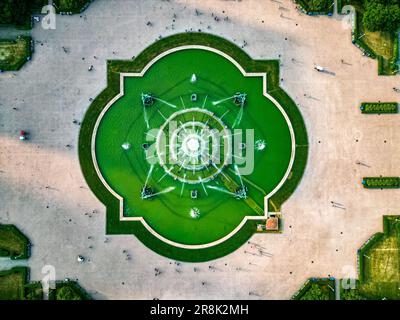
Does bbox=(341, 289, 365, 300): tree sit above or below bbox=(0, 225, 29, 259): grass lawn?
below

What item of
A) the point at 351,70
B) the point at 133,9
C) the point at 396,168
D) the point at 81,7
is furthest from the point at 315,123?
the point at 81,7

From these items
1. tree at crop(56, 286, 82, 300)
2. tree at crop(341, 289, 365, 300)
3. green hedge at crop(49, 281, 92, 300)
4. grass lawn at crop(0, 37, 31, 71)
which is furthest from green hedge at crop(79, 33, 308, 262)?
tree at crop(341, 289, 365, 300)

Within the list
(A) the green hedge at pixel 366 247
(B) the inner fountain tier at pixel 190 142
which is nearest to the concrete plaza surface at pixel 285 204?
(A) the green hedge at pixel 366 247

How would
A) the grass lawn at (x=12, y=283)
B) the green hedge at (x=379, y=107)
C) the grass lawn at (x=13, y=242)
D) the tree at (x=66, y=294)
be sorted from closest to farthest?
the tree at (x=66, y=294)
the grass lawn at (x=12, y=283)
the grass lawn at (x=13, y=242)
the green hedge at (x=379, y=107)

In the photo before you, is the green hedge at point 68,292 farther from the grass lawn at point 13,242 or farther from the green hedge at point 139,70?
the green hedge at point 139,70

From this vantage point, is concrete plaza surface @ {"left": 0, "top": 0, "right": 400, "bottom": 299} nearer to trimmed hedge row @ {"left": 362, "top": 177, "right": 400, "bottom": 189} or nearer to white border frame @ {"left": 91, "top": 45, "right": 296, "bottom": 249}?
trimmed hedge row @ {"left": 362, "top": 177, "right": 400, "bottom": 189}

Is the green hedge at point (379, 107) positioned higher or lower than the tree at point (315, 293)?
higher

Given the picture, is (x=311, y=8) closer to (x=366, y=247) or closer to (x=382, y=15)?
(x=382, y=15)
